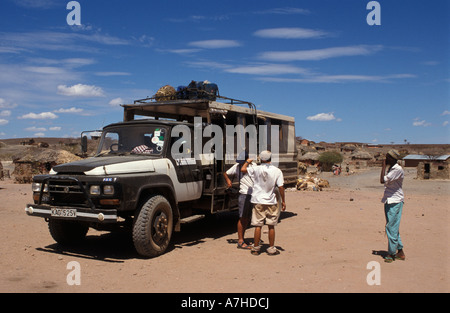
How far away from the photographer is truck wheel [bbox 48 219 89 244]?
7.24 meters

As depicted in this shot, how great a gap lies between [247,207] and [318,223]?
11.5ft

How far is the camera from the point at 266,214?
6812 millimetres

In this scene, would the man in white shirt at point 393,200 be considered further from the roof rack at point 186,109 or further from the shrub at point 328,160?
the shrub at point 328,160

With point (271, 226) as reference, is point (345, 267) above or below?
below

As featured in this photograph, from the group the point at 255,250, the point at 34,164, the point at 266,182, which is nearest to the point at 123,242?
the point at 255,250

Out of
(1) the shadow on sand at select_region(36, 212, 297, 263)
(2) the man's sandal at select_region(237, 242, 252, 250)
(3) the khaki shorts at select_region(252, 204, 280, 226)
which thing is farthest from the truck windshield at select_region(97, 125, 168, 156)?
(2) the man's sandal at select_region(237, 242, 252, 250)

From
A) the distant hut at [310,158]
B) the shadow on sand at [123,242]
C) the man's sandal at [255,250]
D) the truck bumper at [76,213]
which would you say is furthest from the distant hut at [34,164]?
the distant hut at [310,158]

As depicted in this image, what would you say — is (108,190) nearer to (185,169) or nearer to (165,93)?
(185,169)

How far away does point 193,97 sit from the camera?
8.73 m

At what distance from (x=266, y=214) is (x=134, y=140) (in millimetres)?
2874

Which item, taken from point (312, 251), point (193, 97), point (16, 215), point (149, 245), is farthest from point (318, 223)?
point (16, 215)

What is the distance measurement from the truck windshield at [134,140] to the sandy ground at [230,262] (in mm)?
1863

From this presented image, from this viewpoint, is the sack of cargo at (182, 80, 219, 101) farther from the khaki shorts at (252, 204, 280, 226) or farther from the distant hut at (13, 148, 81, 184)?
the distant hut at (13, 148, 81, 184)

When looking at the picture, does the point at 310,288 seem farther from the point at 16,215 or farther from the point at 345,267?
the point at 16,215
